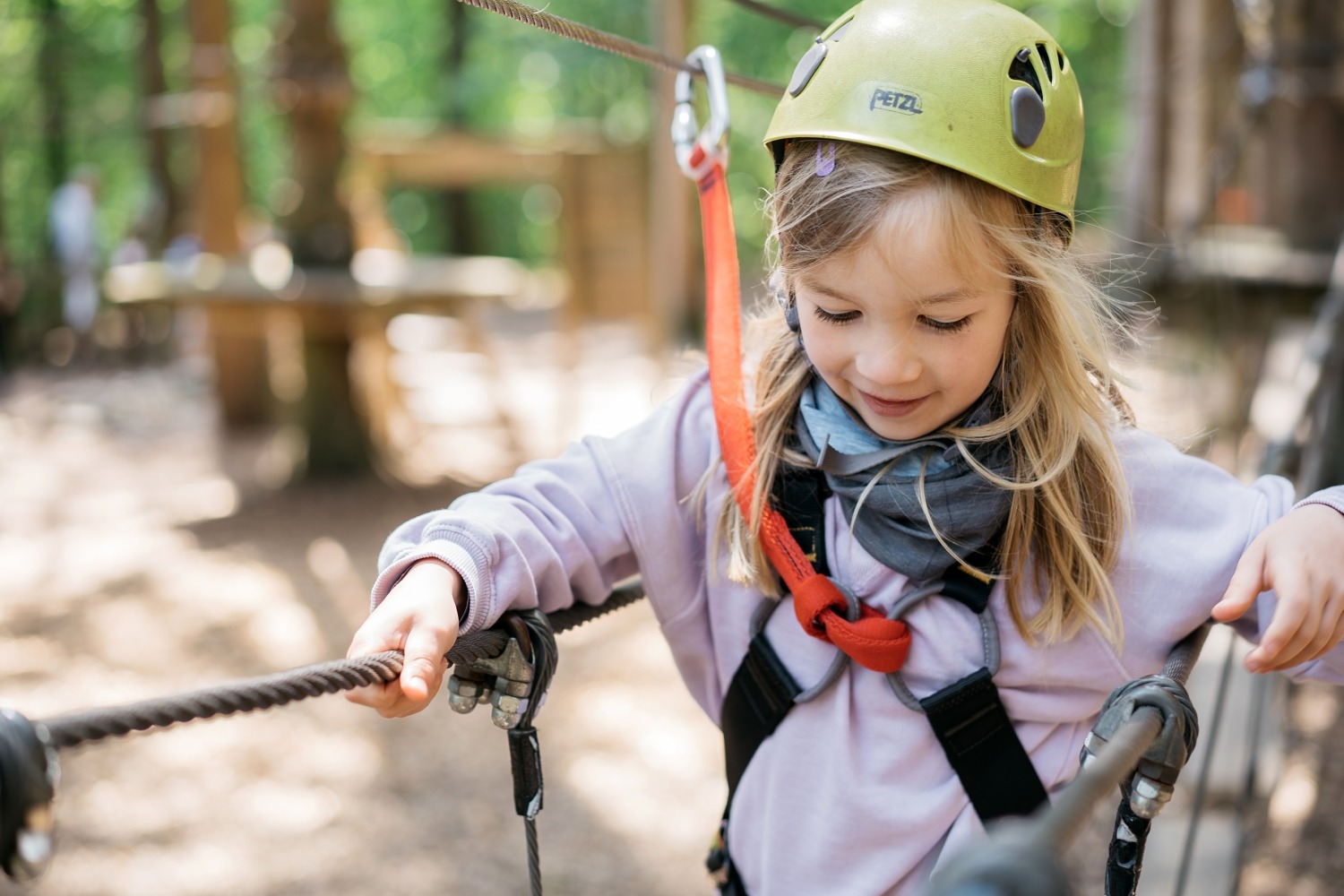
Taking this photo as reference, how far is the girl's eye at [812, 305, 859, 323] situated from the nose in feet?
0.11

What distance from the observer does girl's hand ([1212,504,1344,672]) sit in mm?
1053

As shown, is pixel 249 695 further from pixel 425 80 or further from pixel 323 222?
pixel 425 80

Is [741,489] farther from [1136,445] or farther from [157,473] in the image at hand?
[157,473]

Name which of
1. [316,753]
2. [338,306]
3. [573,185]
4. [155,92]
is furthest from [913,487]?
[155,92]

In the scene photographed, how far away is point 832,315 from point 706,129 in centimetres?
31

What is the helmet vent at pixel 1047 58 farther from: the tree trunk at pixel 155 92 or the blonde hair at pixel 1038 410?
the tree trunk at pixel 155 92

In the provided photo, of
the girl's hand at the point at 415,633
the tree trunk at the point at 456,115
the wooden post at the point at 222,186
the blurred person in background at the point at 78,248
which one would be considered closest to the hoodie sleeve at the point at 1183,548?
the girl's hand at the point at 415,633

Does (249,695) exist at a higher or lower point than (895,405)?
lower

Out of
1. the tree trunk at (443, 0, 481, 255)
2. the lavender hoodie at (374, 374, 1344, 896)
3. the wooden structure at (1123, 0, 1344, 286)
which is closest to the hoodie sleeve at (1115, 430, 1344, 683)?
the lavender hoodie at (374, 374, 1344, 896)

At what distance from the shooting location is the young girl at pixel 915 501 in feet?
3.70

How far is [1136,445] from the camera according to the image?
1.29m

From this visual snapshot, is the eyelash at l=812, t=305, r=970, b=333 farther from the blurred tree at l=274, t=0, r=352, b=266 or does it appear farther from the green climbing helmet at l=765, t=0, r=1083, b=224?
the blurred tree at l=274, t=0, r=352, b=266

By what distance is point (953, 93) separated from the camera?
44.6 inches

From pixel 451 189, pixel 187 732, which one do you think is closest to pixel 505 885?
pixel 187 732
